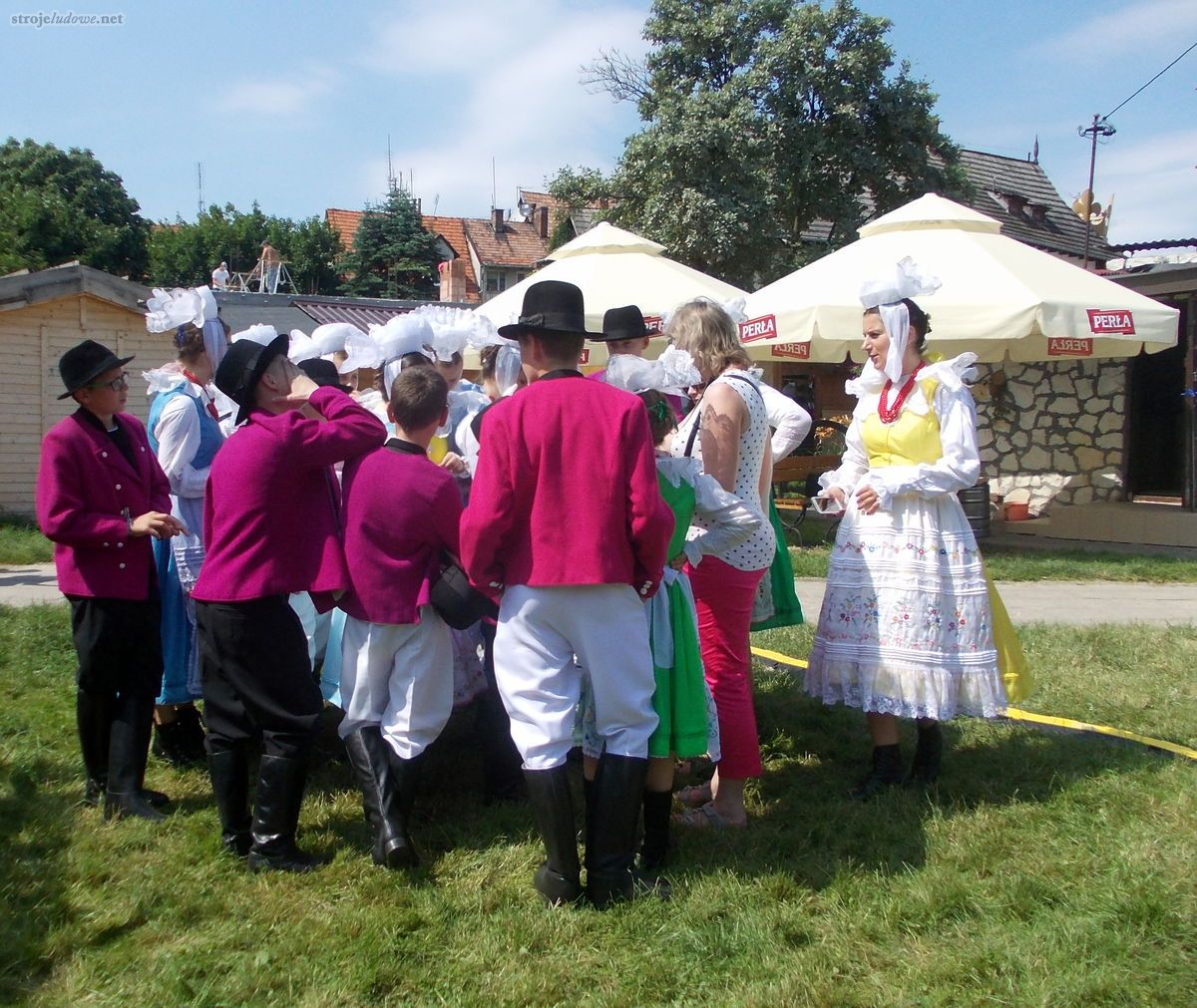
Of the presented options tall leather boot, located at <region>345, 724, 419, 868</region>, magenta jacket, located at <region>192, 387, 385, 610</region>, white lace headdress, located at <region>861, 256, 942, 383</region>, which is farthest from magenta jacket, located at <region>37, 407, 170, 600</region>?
white lace headdress, located at <region>861, 256, 942, 383</region>

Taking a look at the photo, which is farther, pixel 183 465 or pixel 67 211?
pixel 67 211

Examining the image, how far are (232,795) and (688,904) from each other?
61.3 inches

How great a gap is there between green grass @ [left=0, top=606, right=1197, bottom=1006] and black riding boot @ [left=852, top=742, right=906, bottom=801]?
4.7 inches

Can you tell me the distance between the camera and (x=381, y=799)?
3.50 m

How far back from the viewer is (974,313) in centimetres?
879

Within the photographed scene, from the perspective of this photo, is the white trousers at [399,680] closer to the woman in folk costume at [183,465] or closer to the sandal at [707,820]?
the sandal at [707,820]

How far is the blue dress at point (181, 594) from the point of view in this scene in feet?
14.8

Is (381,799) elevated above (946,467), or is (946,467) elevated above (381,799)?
(946,467)

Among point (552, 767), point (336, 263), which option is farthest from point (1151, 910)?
point (336, 263)

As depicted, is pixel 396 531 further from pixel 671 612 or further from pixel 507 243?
pixel 507 243

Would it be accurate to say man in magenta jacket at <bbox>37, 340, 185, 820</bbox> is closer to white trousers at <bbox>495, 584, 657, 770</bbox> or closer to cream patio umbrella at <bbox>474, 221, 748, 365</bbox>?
white trousers at <bbox>495, 584, 657, 770</bbox>

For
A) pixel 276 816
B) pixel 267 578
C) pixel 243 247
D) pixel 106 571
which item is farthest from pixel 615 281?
pixel 243 247

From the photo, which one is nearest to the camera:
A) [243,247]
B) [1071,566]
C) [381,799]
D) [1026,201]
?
[381,799]

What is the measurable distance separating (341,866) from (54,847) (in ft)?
3.40
